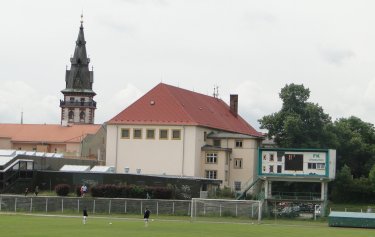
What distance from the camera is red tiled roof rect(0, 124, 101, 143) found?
129375 millimetres

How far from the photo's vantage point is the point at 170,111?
336 feet

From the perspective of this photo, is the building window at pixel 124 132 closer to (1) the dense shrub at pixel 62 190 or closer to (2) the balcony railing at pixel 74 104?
(1) the dense shrub at pixel 62 190

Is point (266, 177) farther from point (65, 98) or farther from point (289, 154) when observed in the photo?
point (65, 98)

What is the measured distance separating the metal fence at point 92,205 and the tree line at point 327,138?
106 feet

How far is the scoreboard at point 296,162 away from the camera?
277 feet

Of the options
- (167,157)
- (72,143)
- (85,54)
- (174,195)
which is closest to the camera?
(174,195)

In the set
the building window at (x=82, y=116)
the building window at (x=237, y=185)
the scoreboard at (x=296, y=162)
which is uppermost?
the building window at (x=82, y=116)

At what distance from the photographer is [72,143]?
416 ft

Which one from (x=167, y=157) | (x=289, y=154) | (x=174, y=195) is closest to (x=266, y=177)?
(x=289, y=154)

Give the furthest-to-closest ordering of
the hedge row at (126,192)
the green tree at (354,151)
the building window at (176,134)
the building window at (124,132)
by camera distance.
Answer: the green tree at (354,151)
the building window at (124,132)
the building window at (176,134)
the hedge row at (126,192)

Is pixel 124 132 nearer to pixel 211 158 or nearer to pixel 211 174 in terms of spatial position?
pixel 211 158

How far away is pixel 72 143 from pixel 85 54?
63246mm

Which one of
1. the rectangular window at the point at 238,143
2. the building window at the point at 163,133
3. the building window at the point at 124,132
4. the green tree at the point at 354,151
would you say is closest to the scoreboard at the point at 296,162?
the rectangular window at the point at 238,143

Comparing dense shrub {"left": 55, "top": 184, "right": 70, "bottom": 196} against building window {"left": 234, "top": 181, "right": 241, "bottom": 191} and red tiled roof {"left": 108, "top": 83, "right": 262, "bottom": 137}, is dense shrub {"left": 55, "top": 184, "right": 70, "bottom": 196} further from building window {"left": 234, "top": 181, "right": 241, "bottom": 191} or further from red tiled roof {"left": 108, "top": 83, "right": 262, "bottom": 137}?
building window {"left": 234, "top": 181, "right": 241, "bottom": 191}
